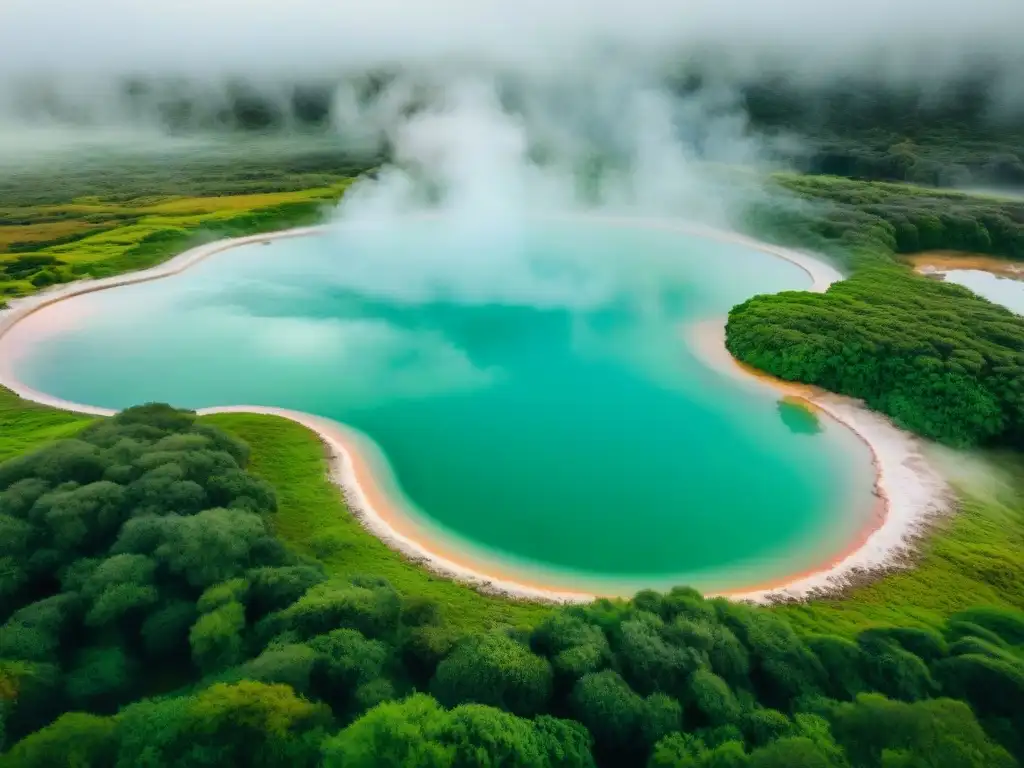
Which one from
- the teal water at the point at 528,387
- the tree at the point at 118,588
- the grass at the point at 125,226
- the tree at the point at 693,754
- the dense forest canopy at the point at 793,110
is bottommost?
the teal water at the point at 528,387

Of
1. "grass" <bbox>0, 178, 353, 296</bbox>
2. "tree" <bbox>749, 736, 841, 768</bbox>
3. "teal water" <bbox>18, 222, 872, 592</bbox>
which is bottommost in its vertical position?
"teal water" <bbox>18, 222, 872, 592</bbox>

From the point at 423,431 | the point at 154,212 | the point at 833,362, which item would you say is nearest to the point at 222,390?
the point at 423,431

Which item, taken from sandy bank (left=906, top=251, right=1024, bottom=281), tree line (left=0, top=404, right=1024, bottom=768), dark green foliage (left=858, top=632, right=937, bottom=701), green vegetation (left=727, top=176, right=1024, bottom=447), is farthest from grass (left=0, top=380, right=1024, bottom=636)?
sandy bank (left=906, top=251, right=1024, bottom=281)

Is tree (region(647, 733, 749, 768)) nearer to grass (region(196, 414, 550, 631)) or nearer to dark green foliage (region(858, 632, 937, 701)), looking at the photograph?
dark green foliage (region(858, 632, 937, 701))

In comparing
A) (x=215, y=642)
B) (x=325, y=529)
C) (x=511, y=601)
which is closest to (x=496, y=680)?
(x=511, y=601)

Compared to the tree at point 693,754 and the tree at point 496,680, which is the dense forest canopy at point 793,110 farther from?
the tree at point 496,680

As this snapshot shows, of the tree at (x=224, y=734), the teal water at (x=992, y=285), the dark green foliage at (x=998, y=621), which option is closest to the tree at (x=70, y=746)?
the tree at (x=224, y=734)
